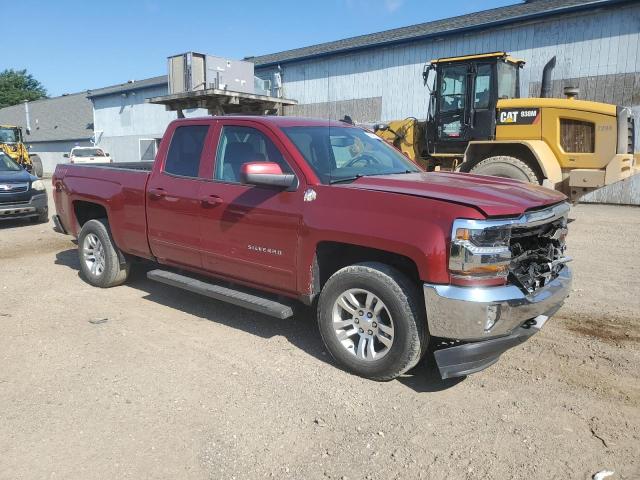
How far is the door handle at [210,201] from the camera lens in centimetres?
464

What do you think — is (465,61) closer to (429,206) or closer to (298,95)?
(429,206)

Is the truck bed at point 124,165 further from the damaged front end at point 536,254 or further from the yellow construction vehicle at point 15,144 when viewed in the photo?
the yellow construction vehicle at point 15,144

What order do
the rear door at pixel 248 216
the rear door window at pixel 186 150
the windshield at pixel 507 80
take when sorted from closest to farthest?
the rear door at pixel 248 216 < the rear door window at pixel 186 150 < the windshield at pixel 507 80

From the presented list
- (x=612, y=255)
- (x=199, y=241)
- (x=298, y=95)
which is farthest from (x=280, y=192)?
(x=298, y=95)

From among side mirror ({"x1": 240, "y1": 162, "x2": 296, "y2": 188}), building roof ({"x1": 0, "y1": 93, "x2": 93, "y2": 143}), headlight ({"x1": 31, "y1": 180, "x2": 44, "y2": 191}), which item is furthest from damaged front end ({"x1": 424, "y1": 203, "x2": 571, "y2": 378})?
building roof ({"x1": 0, "y1": 93, "x2": 93, "y2": 143})

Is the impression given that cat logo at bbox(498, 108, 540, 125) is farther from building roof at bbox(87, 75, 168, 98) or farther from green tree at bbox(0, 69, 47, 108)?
green tree at bbox(0, 69, 47, 108)

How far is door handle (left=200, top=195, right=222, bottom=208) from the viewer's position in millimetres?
4639

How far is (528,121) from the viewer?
31.7ft

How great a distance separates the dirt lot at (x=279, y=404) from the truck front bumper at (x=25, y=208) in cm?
601

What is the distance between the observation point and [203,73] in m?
15.2

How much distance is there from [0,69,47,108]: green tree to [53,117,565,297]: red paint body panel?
80.2 m

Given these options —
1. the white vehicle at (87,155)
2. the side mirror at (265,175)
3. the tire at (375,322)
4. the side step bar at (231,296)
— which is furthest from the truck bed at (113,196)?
the white vehicle at (87,155)

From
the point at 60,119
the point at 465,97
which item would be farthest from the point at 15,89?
the point at 465,97

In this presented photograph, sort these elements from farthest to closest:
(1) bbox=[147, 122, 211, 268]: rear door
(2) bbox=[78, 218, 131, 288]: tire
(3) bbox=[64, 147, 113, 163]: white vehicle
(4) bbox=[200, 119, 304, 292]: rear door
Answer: (3) bbox=[64, 147, 113, 163]: white vehicle → (2) bbox=[78, 218, 131, 288]: tire → (1) bbox=[147, 122, 211, 268]: rear door → (4) bbox=[200, 119, 304, 292]: rear door
